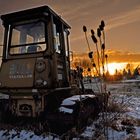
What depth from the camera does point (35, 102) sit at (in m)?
7.02

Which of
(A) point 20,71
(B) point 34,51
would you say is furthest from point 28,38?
(A) point 20,71

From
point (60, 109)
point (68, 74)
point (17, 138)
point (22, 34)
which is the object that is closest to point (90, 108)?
point (68, 74)

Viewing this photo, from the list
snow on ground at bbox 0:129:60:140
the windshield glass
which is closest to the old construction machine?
the windshield glass

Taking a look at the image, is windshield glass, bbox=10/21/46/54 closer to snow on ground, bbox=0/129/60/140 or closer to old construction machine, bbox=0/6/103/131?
old construction machine, bbox=0/6/103/131

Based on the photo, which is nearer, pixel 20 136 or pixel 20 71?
pixel 20 136

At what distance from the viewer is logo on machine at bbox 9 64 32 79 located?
730 cm

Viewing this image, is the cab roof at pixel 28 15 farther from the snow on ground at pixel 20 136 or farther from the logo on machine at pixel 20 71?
the snow on ground at pixel 20 136

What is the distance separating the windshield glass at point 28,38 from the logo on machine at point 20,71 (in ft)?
1.35

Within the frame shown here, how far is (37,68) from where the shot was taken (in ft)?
23.6

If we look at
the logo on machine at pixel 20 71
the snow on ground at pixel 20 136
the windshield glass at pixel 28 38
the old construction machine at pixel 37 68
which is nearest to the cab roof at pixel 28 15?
the old construction machine at pixel 37 68

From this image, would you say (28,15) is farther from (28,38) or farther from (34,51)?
(34,51)

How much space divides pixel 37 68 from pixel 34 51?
53cm

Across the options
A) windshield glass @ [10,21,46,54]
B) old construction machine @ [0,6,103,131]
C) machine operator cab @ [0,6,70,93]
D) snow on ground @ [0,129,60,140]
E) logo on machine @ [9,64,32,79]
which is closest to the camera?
snow on ground @ [0,129,60,140]

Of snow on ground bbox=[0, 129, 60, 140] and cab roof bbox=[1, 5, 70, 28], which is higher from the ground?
cab roof bbox=[1, 5, 70, 28]
